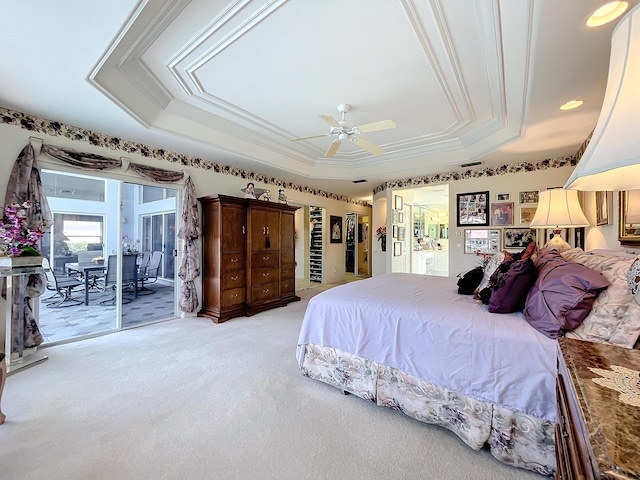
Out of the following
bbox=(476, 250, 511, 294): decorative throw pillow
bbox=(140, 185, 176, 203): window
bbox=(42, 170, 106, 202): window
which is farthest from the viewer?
bbox=(140, 185, 176, 203): window

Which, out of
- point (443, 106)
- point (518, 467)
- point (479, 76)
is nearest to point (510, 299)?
point (518, 467)

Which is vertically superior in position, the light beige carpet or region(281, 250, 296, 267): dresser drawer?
region(281, 250, 296, 267): dresser drawer

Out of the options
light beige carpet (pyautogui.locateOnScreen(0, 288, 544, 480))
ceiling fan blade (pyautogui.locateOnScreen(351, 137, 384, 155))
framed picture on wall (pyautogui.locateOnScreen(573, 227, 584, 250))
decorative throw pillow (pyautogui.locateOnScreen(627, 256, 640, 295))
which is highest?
ceiling fan blade (pyautogui.locateOnScreen(351, 137, 384, 155))

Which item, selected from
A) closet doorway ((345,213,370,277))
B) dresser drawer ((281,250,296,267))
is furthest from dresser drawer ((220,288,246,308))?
closet doorway ((345,213,370,277))

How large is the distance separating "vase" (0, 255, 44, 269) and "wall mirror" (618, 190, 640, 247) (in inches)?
190

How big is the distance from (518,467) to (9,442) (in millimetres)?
2939

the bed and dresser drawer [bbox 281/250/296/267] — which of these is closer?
the bed

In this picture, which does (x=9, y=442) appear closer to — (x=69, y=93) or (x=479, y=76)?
(x=69, y=93)

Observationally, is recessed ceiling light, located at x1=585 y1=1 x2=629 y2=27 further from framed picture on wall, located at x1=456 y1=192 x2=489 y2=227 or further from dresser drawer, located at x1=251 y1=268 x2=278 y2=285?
dresser drawer, located at x1=251 y1=268 x2=278 y2=285

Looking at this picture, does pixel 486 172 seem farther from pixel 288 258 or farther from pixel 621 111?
pixel 621 111

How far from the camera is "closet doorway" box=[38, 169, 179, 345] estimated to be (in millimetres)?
3611

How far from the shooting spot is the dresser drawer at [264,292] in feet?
14.8

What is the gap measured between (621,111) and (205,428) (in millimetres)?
2380

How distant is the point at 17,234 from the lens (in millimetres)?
2500
